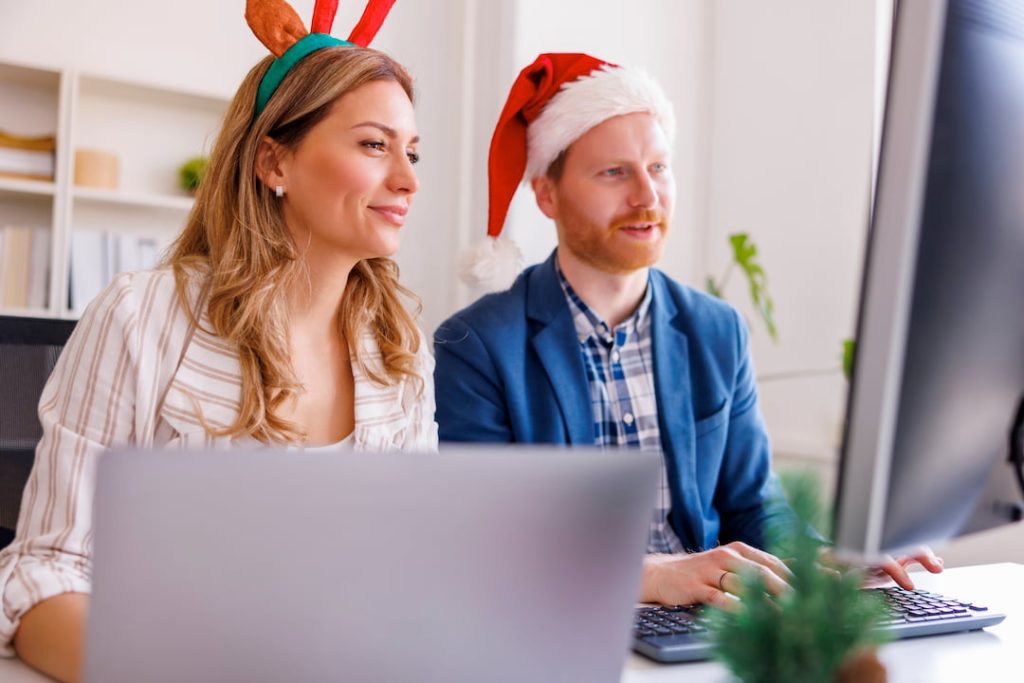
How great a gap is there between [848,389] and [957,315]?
98 mm

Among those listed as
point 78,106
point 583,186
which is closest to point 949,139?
point 583,186

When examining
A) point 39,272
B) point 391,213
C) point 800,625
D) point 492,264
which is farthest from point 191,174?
point 800,625

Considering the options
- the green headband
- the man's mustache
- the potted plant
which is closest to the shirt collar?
the man's mustache

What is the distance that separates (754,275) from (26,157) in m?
2.35

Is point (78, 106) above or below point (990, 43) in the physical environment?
above

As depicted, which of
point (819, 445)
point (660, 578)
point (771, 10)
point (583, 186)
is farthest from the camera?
point (771, 10)

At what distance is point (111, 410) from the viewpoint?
105 centimetres

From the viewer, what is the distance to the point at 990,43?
1.81 feet

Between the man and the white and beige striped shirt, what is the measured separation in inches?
15.3

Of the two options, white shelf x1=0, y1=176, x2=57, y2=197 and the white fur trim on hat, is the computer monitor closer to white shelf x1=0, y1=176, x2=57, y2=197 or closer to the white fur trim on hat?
the white fur trim on hat

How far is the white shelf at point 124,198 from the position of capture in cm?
296

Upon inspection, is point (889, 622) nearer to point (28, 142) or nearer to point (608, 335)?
point (608, 335)

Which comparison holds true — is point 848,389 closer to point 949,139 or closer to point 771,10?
point 949,139

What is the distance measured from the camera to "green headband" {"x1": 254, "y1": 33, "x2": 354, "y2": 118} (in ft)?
4.50
